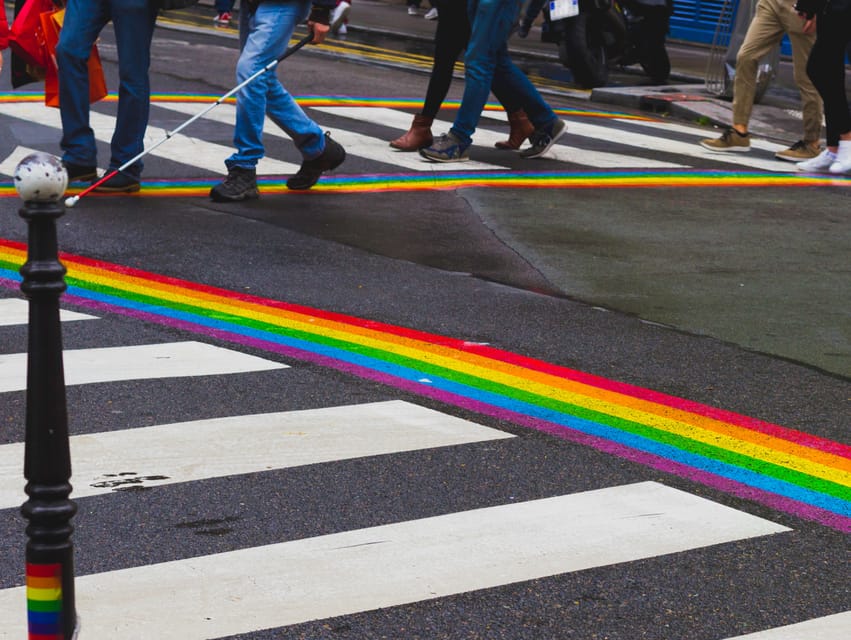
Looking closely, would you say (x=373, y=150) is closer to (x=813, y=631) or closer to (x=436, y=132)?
(x=436, y=132)

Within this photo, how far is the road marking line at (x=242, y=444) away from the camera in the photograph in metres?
4.16

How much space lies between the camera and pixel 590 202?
9047 mm

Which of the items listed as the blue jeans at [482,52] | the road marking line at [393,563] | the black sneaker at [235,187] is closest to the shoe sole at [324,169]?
the black sneaker at [235,187]

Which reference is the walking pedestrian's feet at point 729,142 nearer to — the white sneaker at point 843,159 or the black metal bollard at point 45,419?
the white sneaker at point 843,159

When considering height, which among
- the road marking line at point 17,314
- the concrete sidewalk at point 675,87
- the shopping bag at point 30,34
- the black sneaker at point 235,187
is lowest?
the concrete sidewalk at point 675,87

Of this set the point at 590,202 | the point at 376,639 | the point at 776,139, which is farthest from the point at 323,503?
the point at 776,139

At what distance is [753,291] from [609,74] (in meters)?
12.1

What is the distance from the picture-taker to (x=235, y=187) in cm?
827

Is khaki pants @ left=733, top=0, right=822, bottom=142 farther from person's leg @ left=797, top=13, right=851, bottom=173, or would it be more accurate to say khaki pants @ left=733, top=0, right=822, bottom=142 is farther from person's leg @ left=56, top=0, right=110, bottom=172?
person's leg @ left=56, top=0, right=110, bottom=172

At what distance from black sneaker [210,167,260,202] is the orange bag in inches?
33.4

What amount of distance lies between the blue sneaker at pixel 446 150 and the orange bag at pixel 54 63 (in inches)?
96.2

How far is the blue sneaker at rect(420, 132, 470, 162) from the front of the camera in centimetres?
1005

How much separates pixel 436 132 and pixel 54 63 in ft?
12.1

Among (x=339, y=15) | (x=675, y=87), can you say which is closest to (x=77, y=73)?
(x=339, y=15)
